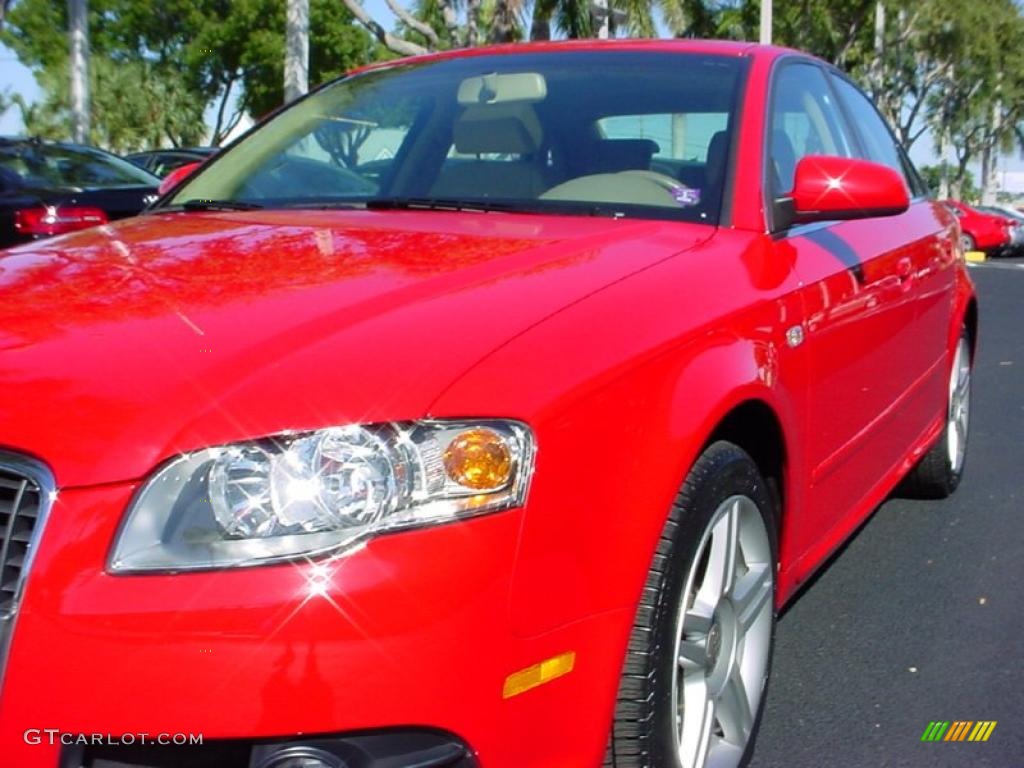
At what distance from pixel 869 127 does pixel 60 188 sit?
5801mm

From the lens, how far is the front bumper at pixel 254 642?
5.73 feet

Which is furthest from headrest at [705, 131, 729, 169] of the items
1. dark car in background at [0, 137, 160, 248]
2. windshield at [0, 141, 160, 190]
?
windshield at [0, 141, 160, 190]

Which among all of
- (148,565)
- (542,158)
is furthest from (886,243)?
(148,565)

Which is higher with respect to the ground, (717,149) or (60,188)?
(717,149)

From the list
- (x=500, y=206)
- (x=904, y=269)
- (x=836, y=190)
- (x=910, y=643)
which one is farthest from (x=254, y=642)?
(x=904, y=269)

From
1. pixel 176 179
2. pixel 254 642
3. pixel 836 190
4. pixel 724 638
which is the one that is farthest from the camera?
pixel 176 179

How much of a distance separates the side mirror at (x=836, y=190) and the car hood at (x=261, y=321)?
296 millimetres

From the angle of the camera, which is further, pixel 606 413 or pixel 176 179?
pixel 176 179

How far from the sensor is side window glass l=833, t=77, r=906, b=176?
4254mm

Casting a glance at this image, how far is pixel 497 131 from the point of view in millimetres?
3479

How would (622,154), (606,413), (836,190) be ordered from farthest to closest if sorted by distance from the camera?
(622,154), (836,190), (606,413)

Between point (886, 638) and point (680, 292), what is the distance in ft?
5.33

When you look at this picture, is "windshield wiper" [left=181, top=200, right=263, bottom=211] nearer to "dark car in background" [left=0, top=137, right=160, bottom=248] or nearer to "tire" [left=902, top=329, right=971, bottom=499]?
"tire" [left=902, top=329, right=971, bottom=499]

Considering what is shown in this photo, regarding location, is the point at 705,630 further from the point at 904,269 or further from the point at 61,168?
the point at 61,168
